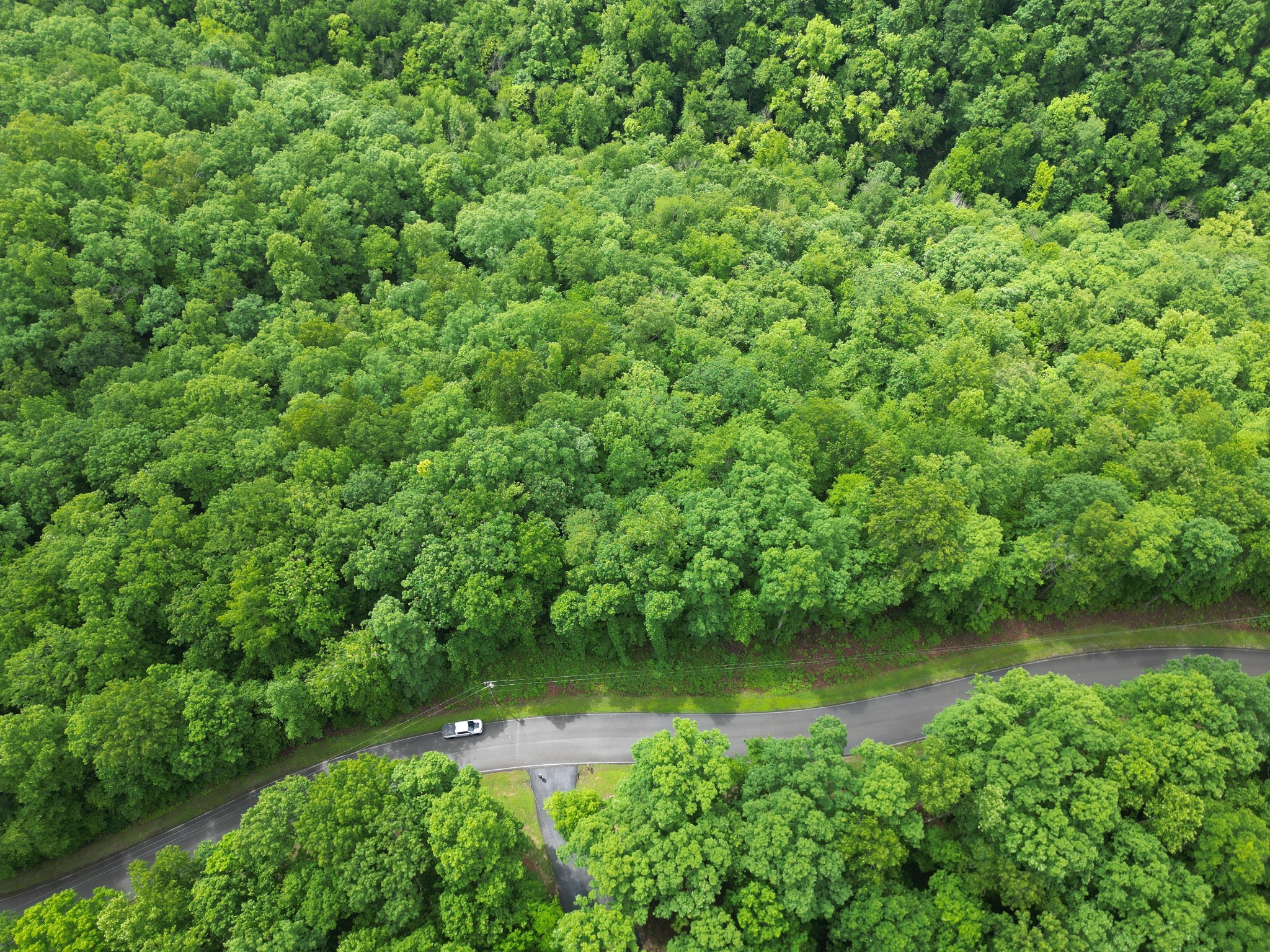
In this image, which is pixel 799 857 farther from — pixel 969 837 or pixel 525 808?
pixel 525 808

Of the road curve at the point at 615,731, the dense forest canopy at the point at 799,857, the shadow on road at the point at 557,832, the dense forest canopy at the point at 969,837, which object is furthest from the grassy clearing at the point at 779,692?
the dense forest canopy at the point at 969,837

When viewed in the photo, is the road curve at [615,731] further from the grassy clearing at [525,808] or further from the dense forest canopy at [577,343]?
the dense forest canopy at [577,343]

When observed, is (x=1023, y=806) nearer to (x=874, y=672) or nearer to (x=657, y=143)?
(x=874, y=672)

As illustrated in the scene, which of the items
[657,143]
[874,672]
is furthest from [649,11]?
[874,672]

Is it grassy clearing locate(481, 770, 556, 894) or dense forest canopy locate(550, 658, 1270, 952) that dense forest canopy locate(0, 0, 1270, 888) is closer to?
grassy clearing locate(481, 770, 556, 894)

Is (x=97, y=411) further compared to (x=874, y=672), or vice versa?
(x=97, y=411)
